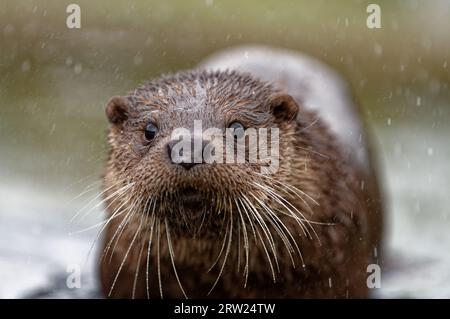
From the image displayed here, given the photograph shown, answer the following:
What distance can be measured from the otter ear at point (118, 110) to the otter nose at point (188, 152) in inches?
27.6

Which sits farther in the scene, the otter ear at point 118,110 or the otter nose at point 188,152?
the otter ear at point 118,110

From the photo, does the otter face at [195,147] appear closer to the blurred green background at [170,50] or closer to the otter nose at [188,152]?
the otter nose at [188,152]

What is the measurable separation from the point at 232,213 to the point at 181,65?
174 inches

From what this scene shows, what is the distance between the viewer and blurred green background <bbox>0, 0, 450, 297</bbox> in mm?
7711

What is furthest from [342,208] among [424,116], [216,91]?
[424,116]

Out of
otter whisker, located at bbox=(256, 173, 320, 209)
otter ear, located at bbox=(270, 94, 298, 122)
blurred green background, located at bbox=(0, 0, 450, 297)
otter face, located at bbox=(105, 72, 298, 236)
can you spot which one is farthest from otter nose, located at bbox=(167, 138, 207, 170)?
blurred green background, located at bbox=(0, 0, 450, 297)

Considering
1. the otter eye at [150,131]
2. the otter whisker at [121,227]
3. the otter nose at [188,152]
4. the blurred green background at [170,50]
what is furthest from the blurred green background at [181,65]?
the otter nose at [188,152]

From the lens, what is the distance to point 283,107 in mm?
4387

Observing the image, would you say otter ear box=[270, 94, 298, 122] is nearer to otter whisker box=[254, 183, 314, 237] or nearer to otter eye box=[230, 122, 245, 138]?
otter eye box=[230, 122, 245, 138]

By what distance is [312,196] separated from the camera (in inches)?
173

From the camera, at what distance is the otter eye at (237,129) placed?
13.5 ft

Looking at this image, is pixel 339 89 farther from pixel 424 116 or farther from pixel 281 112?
pixel 424 116

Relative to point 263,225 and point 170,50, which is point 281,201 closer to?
point 263,225
